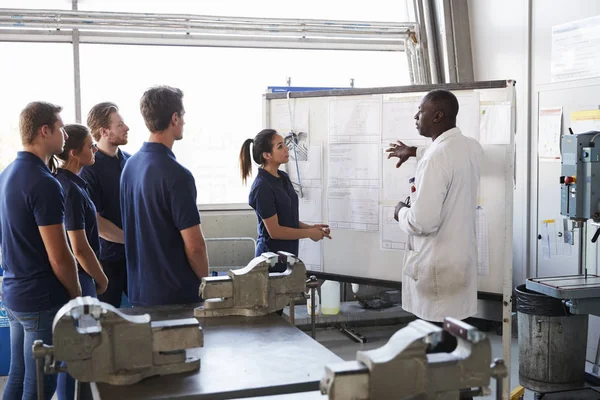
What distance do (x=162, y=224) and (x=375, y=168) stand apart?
154cm

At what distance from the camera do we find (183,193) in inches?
87.9

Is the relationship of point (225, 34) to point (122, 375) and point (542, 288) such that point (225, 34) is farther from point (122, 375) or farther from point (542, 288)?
point (122, 375)

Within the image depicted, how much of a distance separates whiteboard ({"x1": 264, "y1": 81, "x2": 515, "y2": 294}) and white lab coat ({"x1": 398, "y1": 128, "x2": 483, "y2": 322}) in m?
0.39

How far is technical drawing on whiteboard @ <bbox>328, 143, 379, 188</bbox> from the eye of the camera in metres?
3.51

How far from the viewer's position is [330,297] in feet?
15.2

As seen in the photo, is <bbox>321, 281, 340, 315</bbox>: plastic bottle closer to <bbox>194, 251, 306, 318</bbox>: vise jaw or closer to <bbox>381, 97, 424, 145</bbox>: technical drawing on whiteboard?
<bbox>381, 97, 424, 145</bbox>: technical drawing on whiteboard

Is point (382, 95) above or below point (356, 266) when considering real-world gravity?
above

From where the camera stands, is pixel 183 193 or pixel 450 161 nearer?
pixel 183 193

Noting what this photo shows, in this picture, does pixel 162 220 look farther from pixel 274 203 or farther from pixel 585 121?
pixel 585 121

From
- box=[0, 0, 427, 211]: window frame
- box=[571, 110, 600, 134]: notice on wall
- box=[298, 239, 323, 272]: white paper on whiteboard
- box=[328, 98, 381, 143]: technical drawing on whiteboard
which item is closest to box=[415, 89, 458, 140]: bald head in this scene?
box=[328, 98, 381, 143]: technical drawing on whiteboard

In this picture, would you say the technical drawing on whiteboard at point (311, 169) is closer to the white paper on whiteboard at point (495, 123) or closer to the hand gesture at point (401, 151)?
the hand gesture at point (401, 151)

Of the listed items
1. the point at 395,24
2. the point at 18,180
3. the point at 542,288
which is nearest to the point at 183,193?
the point at 18,180

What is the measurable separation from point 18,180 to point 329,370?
150 cm

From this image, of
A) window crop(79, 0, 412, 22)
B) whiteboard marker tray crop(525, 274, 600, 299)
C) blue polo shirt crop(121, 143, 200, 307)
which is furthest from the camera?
window crop(79, 0, 412, 22)
